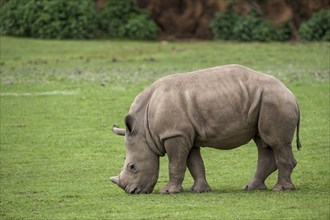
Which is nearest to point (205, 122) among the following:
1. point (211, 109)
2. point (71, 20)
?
point (211, 109)

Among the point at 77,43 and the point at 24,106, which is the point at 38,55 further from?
the point at 24,106

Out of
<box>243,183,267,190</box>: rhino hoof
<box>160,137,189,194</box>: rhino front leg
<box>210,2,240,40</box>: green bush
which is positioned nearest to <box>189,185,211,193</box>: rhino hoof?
<box>160,137,189,194</box>: rhino front leg

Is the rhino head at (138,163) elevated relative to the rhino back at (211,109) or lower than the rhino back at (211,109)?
lower

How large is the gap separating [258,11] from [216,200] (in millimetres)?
27206

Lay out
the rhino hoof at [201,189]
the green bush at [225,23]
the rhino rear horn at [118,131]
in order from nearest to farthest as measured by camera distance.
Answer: the rhino hoof at [201,189] < the rhino rear horn at [118,131] < the green bush at [225,23]

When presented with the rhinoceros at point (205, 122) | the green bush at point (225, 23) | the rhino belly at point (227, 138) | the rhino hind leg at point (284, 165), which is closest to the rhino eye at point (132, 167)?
the rhinoceros at point (205, 122)

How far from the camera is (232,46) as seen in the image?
34.3 m

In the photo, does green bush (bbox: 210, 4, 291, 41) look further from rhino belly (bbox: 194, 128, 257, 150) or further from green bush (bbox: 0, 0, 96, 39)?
rhino belly (bbox: 194, 128, 257, 150)

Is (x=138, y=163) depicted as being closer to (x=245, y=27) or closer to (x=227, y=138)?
(x=227, y=138)

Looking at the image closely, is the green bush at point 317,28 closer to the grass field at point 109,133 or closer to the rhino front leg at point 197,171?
the grass field at point 109,133

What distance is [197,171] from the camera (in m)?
12.9

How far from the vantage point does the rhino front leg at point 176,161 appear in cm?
1244

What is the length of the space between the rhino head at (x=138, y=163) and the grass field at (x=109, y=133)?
24 cm

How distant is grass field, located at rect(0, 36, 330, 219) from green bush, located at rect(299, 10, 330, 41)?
6.06ft
